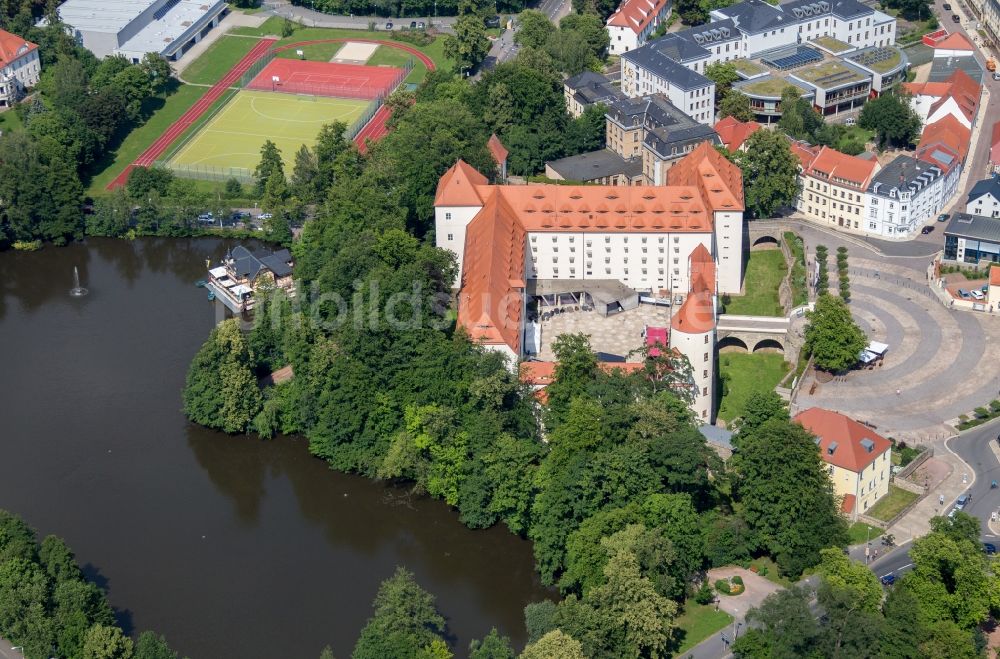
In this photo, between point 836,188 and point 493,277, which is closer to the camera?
point 493,277

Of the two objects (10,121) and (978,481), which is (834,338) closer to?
(978,481)

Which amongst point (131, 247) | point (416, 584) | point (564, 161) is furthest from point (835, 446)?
point (131, 247)

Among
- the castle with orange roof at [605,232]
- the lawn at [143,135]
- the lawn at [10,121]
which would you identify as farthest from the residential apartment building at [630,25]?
the lawn at [10,121]

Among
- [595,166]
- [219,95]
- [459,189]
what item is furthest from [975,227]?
[219,95]

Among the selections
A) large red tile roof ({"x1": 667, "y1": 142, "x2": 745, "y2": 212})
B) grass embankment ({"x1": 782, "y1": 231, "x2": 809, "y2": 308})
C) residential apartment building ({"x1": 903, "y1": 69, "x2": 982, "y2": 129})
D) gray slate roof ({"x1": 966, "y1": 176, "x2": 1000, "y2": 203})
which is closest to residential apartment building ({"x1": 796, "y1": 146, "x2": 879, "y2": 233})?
grass embankment ({"x1": 782, "y1": 231, "x2": 809, "y2": 308})

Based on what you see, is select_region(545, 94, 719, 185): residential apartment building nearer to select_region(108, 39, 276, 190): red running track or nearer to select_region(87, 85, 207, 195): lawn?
select_region(108, 39, 276, 190): red running track

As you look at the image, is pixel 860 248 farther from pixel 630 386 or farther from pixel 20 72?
pixel 20 72

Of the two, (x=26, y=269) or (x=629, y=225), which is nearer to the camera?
(x=629, y=225)
